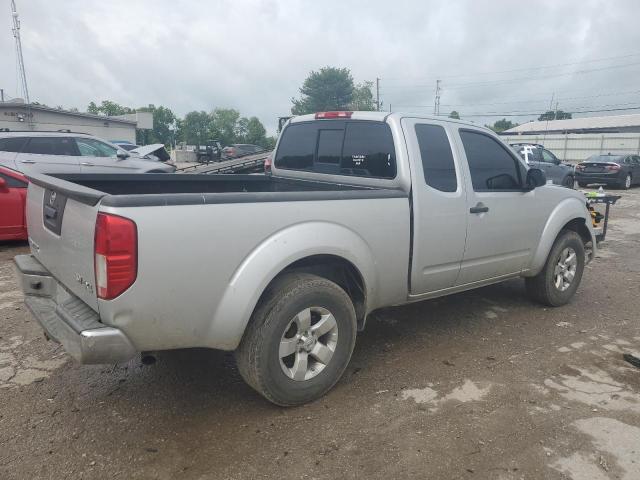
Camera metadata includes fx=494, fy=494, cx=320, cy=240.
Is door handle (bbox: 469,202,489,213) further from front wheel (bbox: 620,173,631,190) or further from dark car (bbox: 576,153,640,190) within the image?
front wheel (bbox: 620,173,631,190)

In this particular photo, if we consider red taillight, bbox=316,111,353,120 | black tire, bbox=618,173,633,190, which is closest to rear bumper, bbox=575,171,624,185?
black tire, bbox=618,173,633,190

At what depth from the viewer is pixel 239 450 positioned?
270 cm

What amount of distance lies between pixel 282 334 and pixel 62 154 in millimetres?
8275

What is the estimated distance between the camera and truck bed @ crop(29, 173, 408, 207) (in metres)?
2.43

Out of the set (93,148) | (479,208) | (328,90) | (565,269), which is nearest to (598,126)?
(328,90)

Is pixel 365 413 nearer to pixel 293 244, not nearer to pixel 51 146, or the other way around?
pixel 293 244

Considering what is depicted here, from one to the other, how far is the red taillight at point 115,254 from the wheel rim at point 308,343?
39.0 inches

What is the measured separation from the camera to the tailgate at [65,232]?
8.12ft

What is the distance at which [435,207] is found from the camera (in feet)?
12.2

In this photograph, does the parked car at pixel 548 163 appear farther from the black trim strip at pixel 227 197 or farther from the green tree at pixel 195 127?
the green tree at pixel 195 127

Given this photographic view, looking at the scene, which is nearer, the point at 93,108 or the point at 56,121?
the point at 56,121

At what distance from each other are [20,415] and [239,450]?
4.61 feet

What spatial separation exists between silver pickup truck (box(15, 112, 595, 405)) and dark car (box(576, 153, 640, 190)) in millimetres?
16667

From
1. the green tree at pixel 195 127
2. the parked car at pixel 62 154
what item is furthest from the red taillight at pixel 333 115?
the green tree at pixel 195 127
